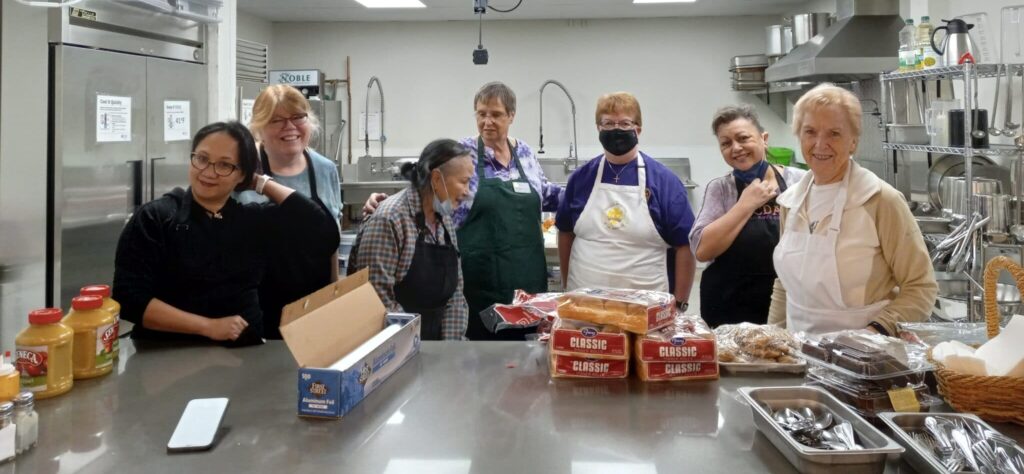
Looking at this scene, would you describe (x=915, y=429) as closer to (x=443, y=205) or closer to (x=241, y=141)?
(x=443, y=205)

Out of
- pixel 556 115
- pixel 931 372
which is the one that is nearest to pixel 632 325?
pixel 931 372

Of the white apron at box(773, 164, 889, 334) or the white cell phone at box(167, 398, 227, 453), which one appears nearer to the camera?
the white cell phone at box(167, 398, 227, 453)

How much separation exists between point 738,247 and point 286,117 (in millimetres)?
1478

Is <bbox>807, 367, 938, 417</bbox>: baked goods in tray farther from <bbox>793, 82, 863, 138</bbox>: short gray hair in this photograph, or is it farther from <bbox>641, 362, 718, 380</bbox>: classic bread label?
<bbox>793, 82, 863, 138</bbox>: short gray hair

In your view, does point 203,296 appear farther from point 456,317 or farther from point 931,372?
A: point 931,372

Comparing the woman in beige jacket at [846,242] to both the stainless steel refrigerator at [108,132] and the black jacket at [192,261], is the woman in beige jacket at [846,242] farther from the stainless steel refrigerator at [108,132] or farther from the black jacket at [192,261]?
the stainless steel refrigerator at [108,132]

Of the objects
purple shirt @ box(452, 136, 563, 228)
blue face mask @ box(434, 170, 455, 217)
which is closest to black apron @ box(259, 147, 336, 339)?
blue face mask @ box(434, 170, 455, 217)

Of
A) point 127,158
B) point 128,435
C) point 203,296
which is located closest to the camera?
point 128,435

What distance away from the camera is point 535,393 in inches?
48.8

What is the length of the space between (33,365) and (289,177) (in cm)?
102

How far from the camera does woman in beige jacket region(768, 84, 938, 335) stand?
1.55 metres

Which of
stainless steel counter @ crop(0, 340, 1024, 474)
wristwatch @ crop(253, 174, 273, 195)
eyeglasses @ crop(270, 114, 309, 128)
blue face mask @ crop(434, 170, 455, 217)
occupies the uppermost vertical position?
eyeglasses @ crop(270, 114, 309, 128)

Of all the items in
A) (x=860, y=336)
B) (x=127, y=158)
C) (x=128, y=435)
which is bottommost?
(x=128, y=435)

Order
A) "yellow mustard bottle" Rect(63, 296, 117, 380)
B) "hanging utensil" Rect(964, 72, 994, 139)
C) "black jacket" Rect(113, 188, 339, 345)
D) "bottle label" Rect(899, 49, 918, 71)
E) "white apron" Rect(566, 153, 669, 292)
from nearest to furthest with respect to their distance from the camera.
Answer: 1. "yellow mustard bottle" Rect(63, 296, 117, 380)
2. "black jacket" Rect(113, 188, 339, 345)
3. "white apron" Rect(566, 153, 669, 292)
4. "hanging utensil" Rect(964, 72, 994, 139)
5. "bottle label" Rect(899, 49, 918, 71)
